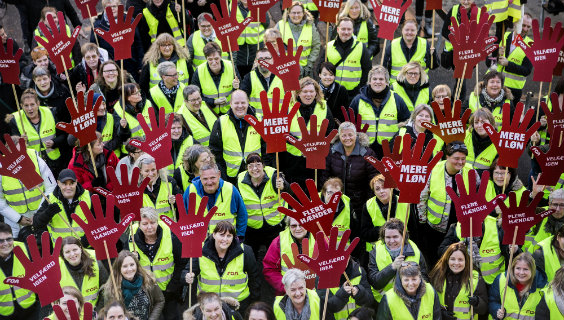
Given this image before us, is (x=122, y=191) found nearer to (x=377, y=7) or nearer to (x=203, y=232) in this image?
(x=203, y=232)

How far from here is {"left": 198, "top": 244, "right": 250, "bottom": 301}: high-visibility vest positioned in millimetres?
7613

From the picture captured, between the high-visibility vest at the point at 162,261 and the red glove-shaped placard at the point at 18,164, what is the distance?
121 centimetres

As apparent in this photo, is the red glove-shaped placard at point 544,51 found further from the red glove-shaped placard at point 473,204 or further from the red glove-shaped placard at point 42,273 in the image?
the red glove-shaped placard at point 42,273

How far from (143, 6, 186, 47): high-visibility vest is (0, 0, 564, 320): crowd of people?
19mm

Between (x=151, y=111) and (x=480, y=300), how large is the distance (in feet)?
11.6

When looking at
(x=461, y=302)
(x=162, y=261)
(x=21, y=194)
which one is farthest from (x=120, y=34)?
(x=461, y=302)

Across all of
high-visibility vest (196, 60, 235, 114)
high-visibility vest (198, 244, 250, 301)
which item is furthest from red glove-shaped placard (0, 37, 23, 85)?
high-visibility vest (198, 244, 250, 301)

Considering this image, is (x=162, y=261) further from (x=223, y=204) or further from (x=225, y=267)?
(x=223, y=204)

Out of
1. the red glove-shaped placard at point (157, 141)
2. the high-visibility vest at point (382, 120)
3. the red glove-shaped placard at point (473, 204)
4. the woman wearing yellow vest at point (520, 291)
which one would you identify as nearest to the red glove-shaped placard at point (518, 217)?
the red glove-shaped placard at point (473, 204)

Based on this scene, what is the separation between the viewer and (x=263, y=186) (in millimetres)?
8617

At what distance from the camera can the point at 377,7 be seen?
10.5 metres

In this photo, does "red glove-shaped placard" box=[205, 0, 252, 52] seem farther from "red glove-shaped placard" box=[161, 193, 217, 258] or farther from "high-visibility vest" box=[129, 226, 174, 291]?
"red glove-shaped placard" box=[161, 193, 217, 258]

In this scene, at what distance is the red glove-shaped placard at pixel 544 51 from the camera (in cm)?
968

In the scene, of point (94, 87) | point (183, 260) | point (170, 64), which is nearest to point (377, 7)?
point (170, 64)
